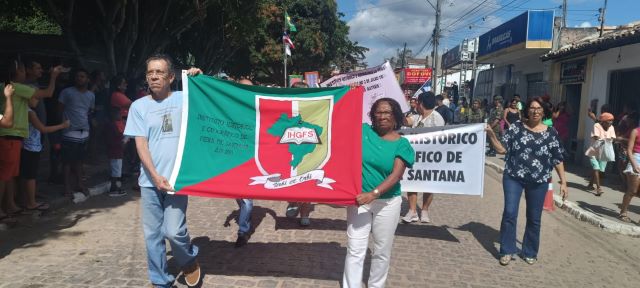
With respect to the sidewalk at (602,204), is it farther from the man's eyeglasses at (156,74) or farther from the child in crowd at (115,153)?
the child in crowd at (115,153)

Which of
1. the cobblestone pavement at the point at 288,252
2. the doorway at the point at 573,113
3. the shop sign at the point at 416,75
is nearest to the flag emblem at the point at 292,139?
the cobblestone pavement at the point at 288,252

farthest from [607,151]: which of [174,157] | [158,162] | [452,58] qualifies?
[452,58]

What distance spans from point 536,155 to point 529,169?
0.17 m

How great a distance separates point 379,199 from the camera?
11.9 feet

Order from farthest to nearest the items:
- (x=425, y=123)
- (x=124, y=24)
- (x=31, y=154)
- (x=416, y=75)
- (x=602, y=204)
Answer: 1. (x=416, y=75)
2. (x=124, y=24)
3. (x=602, y=204)
4. (x=425, y=123)
5. (x=31, y=154)

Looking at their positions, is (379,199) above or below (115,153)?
above

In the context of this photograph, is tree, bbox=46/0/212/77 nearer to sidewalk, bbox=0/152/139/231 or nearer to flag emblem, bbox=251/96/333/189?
sidewalk, bbox=0/152/139/231

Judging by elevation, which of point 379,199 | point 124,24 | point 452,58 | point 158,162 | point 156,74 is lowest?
point 379,199

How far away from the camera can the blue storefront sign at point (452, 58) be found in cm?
3480

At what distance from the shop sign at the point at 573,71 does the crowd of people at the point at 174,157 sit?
5.37 m

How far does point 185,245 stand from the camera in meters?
3.86

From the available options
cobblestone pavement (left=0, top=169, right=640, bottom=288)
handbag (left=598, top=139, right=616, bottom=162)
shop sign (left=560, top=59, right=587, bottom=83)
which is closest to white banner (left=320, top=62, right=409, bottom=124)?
cobblestone pavement (left=0, top=169, right=640, bottom=288)

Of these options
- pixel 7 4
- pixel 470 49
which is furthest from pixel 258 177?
→ pixel 470 49

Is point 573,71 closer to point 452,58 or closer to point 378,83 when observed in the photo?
point 378,83
